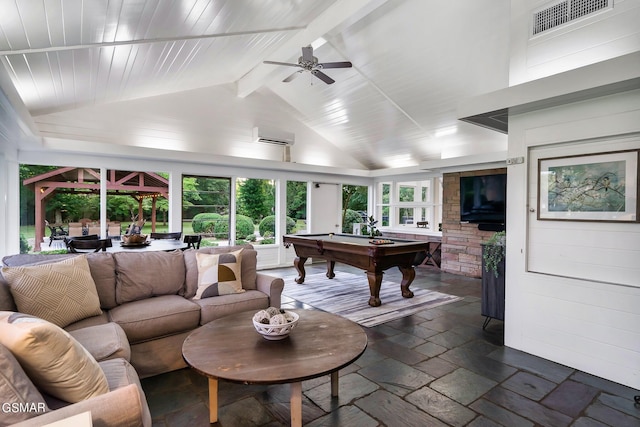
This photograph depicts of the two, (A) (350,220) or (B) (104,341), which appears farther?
(A) (350,220)

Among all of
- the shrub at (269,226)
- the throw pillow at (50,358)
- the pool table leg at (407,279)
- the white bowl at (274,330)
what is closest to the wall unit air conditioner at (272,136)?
the shrub at (269,226)

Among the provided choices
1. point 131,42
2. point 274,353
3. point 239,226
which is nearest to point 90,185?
point 239,226

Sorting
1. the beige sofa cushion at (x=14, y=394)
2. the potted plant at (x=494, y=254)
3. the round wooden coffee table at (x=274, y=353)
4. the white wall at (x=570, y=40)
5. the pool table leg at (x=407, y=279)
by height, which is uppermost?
the white wall at (x=570, y=40)

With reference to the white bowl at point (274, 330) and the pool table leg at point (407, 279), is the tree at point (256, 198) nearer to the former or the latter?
the pool table leg at point (407, 279)

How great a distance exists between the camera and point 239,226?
7453 millimetres

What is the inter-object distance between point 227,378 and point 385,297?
3.71 meters

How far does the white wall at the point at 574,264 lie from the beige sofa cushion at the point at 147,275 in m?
3.32

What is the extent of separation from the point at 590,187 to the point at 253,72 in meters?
5.72

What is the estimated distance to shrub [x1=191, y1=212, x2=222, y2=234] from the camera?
6.82 meters

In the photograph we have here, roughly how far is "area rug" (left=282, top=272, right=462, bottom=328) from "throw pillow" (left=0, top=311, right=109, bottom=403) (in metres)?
2.92

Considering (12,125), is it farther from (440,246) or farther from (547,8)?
(440,246)

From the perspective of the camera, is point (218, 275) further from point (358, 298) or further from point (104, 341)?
point (358, 298)

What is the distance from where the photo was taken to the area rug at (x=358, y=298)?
166 inches

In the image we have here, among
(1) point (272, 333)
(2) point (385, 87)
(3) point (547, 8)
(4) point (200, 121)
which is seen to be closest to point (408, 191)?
(2) point (385, 87)
